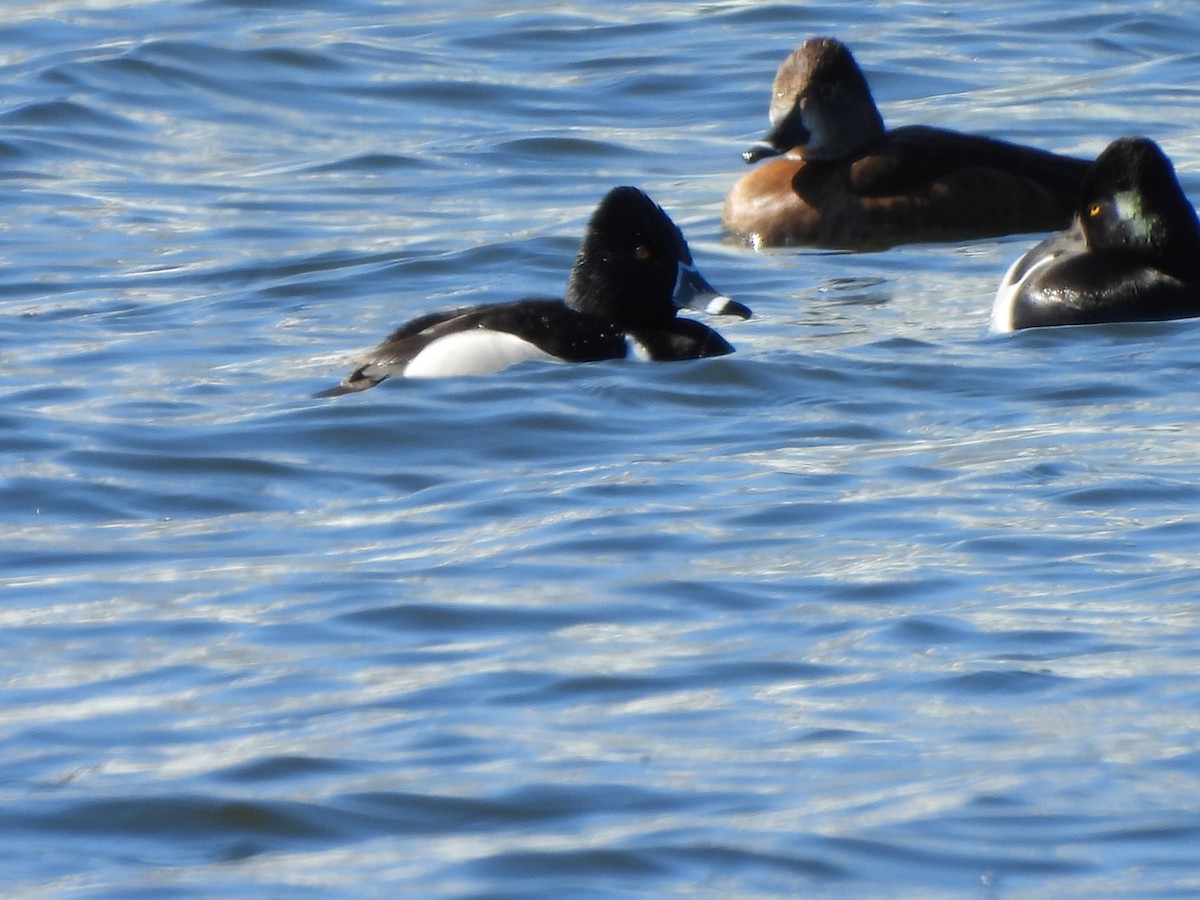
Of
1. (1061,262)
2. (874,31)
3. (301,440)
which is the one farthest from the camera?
(874,31)

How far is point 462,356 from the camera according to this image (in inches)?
320

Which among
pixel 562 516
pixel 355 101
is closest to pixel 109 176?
pixel 355 101

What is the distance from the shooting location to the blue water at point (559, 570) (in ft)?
14.2

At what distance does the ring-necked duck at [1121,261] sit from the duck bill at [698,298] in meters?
0.88

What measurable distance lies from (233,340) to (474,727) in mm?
4555

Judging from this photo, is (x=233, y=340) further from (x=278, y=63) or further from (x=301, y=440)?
(x=278, y=63)

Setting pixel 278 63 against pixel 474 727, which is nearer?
pixel 474 727

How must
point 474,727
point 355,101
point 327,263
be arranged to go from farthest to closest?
point 355,101
point 327,263
point 474,727

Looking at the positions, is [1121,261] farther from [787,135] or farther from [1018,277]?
[787,135]

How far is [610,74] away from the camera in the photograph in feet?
50.0

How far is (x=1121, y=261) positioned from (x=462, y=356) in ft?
7.68

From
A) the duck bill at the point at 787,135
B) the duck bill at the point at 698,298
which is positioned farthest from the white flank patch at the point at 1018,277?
the duck bill at the point at 787,135

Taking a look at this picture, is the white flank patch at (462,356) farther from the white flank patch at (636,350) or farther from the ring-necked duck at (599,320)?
the white flank patch at (636,350)

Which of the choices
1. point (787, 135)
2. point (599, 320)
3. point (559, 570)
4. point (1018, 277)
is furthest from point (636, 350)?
point (787, 135)
